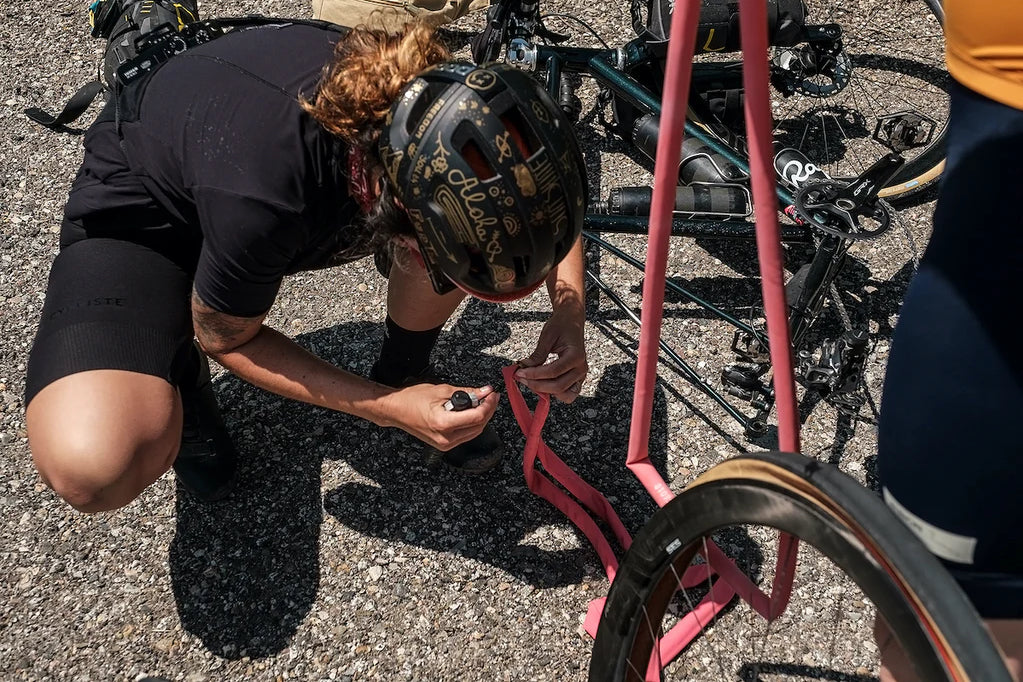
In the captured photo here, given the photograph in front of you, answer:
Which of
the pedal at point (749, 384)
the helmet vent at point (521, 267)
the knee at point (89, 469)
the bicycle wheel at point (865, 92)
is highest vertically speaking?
the helmet vent at point (521, 267)

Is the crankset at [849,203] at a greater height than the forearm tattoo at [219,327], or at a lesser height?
greater

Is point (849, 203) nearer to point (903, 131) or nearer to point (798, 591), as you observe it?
point (903, 131)

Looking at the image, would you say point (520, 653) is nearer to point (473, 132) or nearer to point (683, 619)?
point (683, 619)

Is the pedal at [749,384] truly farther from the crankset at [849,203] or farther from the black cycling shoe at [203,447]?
the black cycling shoe at [203,447]

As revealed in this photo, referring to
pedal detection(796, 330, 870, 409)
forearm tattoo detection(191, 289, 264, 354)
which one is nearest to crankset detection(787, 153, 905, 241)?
pedal detection(796, 330, 870, 409)

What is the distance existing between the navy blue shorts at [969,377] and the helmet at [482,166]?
66 cm

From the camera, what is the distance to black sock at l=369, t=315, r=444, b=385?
2553 millimetres

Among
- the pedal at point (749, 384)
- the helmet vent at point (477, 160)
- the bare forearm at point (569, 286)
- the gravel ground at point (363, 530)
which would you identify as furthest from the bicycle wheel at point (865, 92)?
the helmet vent at point (477, 160)

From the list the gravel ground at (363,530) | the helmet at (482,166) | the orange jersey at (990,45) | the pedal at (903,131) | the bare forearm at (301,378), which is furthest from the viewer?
the pedal at (903,131)

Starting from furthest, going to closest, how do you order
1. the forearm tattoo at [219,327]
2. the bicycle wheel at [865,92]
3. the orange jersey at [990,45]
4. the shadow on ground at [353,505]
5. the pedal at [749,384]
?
the bicycle wheel at [865,92] < the pedal at [749,384] < the shadow on ground at [353,505] < the forearm tattoo at [219,327] < the orange jersey at [990,45]

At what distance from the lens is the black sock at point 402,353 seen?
255cm

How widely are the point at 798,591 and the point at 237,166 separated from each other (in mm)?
1661

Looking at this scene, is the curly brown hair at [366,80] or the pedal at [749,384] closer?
the curly brown hair at [366,80]

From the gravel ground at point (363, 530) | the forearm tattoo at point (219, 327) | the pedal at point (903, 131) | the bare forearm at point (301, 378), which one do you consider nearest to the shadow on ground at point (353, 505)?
the gravel ground at point (363, 530)
